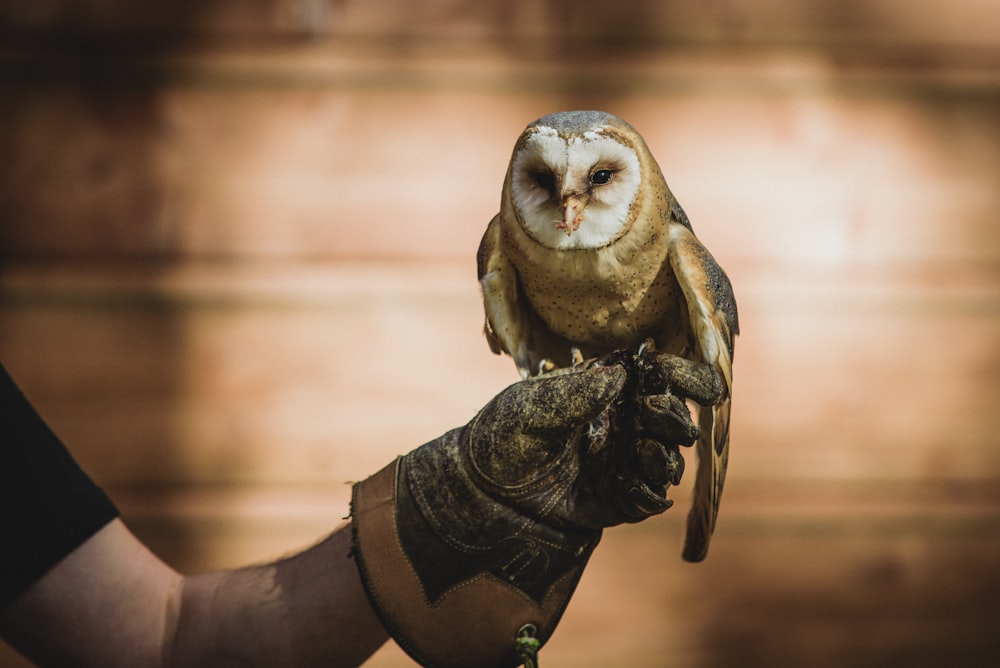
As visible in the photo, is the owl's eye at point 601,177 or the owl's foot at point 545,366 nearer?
the owl's eye at point 601,177

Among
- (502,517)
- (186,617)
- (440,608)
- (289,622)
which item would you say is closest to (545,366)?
(502,517)

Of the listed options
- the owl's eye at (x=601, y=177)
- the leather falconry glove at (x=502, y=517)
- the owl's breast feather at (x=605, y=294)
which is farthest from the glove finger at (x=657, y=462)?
the owl's eye at (x=601, y=177)

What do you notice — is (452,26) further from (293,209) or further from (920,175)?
(920,175)

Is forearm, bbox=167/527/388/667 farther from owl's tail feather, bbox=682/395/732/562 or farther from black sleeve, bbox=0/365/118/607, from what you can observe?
owl's tail feather, bbox=682/395/732/562

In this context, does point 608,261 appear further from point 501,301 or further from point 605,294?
point 501,301

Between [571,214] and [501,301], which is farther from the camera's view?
[501,301]

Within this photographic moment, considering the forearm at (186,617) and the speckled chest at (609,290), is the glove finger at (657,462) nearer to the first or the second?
the speckled chest at (609,290)

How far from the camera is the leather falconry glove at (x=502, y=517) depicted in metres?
0.99

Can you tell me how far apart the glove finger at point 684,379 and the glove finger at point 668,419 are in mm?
12

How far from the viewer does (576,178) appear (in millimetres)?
972

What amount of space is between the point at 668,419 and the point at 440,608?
13.8 inches

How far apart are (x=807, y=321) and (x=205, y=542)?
1149mm

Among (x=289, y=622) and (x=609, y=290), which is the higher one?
(x=609, y=290)

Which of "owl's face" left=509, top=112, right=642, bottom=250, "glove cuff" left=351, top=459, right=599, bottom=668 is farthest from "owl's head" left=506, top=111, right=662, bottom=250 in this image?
"glove cuff" left=351, top=459, right=599, bottom=668
